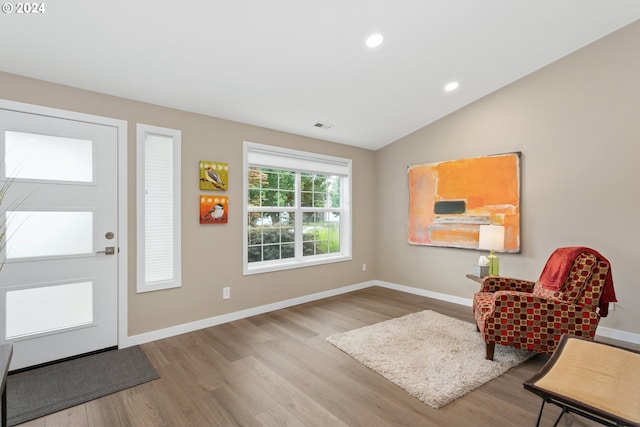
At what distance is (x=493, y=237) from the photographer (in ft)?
11.6

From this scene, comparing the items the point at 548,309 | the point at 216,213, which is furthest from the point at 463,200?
the point at 216,213

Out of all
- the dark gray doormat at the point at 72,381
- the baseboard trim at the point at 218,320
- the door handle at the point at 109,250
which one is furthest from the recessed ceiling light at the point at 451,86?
the dark gray doormat at the point at 72,381

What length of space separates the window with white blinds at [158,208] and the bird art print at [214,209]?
260mm

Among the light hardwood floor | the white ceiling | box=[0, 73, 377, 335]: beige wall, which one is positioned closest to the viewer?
the light hardwood floor

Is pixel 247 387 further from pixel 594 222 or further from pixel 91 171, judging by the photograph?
pixel 594 222

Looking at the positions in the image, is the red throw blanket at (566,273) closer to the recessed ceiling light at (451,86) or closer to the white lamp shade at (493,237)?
the white lamp shade at (493,237)

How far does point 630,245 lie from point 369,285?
3.30 meters

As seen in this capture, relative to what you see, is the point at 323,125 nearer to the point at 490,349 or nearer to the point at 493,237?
the point at 493,237

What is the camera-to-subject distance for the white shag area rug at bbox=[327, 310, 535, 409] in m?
2.21

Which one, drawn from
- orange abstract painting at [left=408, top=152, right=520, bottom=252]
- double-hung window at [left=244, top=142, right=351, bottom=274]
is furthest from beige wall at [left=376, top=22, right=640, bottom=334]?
double-hung window at [left=244, top=142, right=351, bottom=274]

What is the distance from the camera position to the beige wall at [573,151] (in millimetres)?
Result: 2994

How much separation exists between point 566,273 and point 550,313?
388 mm

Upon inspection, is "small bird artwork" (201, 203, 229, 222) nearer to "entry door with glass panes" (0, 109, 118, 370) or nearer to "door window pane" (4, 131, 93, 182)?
"entry door with glass panes" (0, 109, 118, 370)

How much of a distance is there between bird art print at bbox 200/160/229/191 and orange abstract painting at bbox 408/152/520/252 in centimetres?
279
